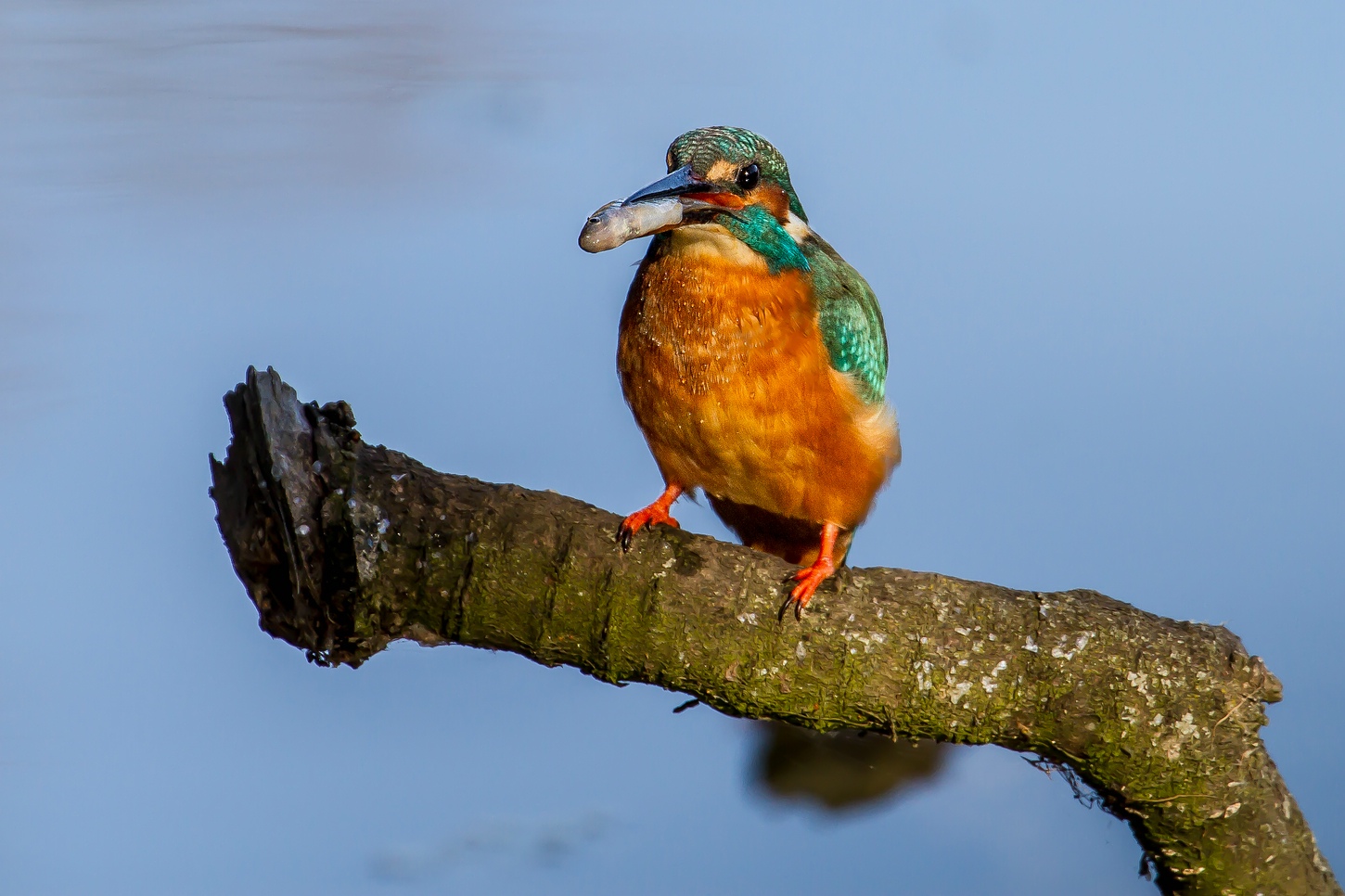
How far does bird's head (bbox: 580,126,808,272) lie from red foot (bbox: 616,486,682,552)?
48 centimetres

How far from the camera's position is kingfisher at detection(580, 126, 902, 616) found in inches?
77.3

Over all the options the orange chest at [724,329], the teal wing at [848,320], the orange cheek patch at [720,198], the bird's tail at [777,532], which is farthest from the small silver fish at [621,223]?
the bird's tail at [777,532]

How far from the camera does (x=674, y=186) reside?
1.83 m

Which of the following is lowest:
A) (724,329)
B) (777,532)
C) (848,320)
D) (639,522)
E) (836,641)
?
(836,641)

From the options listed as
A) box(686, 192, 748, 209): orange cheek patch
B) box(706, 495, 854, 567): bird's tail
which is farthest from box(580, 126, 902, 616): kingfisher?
box(706, 495, 854, 567): bird's tail

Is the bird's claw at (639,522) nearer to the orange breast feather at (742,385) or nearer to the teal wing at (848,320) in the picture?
the orange breast feather at (742,385)

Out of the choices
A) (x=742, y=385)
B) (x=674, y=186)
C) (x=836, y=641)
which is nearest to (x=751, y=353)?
(x=742, y=385)

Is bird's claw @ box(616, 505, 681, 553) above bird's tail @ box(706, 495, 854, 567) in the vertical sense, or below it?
below

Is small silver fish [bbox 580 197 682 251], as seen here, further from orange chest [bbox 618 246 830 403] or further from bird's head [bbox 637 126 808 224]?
orange chest [bbox 618 246 830 403]

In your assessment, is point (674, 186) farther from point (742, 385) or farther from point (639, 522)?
point (639, 522)

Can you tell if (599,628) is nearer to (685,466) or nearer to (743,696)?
(743,696)

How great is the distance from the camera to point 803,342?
2078 mm

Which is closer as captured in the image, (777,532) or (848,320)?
(848,320)

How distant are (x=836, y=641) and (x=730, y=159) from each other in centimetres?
82
